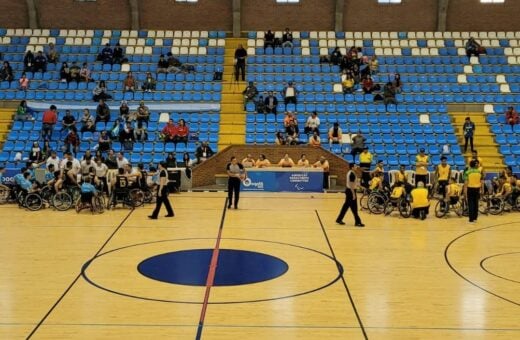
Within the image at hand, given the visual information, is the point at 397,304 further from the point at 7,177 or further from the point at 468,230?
the point at 7,177

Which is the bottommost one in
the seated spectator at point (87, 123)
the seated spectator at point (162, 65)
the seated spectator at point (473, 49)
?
the seated spectator at point (87, 123)

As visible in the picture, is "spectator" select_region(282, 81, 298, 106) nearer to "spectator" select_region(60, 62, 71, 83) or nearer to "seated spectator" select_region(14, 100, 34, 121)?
"spectator" select_region(60, 62, 71, 83)

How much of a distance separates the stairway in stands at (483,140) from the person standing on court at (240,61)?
28.9 ft

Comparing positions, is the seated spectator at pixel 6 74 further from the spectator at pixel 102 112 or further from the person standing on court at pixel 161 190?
the person standing on court at pixel 161 190

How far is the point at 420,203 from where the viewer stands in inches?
615

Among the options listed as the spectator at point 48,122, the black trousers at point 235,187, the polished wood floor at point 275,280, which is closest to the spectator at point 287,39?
the spectator at point 48,122

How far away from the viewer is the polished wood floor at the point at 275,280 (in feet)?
26.0

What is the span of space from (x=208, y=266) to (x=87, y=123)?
1353 centimetres

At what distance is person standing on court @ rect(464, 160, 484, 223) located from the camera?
49.8 feet

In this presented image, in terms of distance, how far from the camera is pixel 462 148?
23.0 metres

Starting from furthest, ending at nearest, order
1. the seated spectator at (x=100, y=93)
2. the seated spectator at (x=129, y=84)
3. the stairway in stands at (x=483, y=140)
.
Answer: the seated spectator at (x=129, y=84) < the seated spectator at (x=100, y=93) < the stairway in stands at (x=483, y=140)

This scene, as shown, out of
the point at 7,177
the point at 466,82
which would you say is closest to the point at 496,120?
the point at 466,82

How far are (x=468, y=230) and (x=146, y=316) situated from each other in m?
8.83

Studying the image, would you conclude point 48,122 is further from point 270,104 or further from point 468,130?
point 468,130
